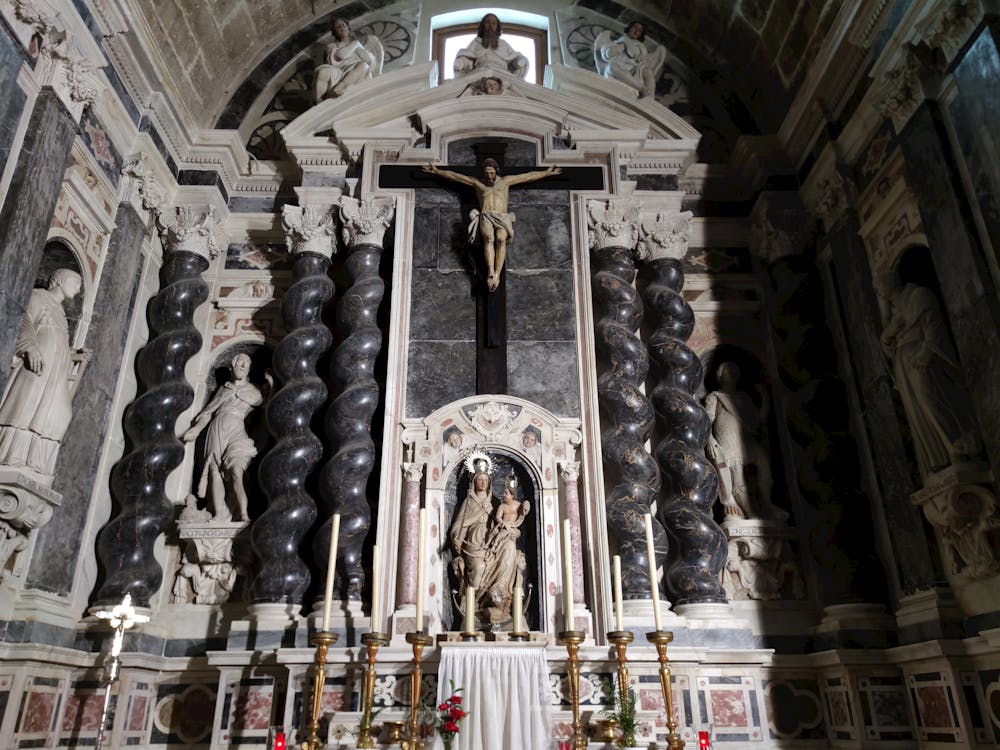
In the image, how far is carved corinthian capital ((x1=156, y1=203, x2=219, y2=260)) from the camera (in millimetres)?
8234

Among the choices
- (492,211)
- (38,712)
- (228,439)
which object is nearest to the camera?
(38,712)

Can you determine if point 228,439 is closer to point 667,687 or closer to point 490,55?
point 667,687

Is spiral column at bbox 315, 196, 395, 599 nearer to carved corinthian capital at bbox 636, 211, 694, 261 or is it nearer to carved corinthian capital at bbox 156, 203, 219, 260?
carved corinthian capital at bbox 156, 203, 219, 260

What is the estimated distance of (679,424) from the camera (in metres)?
7.42

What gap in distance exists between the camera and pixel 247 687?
636 centimetres

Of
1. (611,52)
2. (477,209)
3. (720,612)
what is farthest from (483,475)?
(611,52)

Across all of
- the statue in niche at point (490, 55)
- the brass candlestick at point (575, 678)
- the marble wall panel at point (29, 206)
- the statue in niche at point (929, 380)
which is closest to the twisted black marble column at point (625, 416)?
the brass candlestick at point (575, 678)

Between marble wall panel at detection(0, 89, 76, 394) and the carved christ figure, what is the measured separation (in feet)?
11.8

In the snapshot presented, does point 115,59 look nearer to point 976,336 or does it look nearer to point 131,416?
point 131,416

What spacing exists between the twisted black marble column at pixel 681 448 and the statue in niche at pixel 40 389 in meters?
5.17

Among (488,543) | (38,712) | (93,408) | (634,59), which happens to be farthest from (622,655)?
(634,59)

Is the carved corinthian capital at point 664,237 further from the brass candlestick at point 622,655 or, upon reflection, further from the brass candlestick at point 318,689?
the brass candlestick at point 318,689

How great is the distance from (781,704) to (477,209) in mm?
5541

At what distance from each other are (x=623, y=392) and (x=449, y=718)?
11.0 ft
